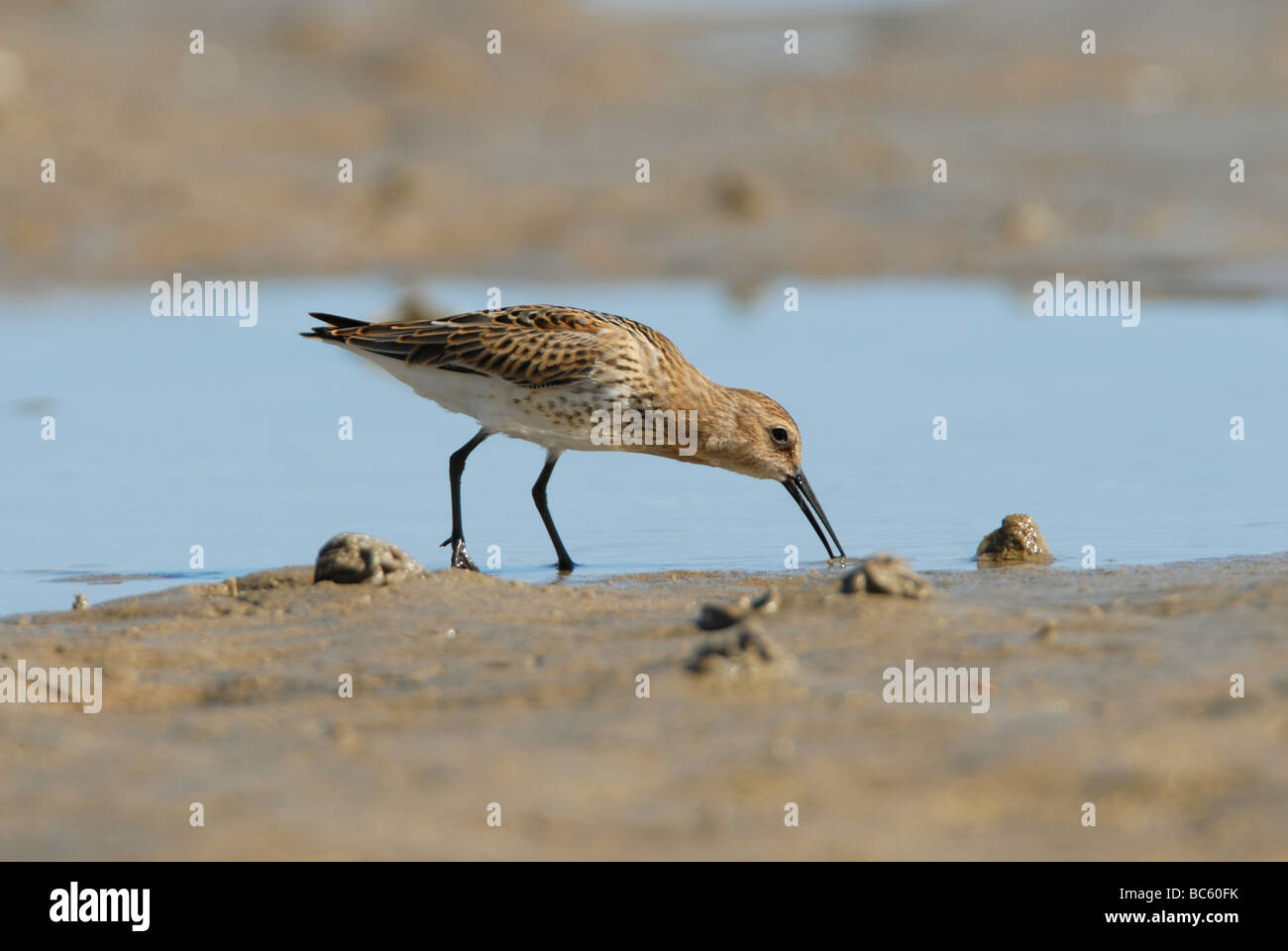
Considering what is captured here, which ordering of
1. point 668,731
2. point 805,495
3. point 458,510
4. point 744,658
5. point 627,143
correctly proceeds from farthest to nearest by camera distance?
point 627,143, point 805,495, point 458,510, point 744,658, point 668,731

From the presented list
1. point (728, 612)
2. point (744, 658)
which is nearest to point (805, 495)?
point (728, 612)

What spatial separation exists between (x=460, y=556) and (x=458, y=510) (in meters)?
0.38

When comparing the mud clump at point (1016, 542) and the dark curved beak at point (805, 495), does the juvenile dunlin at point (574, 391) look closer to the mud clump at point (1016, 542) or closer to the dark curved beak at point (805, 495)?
the dark curved beak at point (805, 495)

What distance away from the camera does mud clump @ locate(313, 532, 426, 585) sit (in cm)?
704

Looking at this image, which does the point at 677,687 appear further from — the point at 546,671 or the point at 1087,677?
the point at 1087,677

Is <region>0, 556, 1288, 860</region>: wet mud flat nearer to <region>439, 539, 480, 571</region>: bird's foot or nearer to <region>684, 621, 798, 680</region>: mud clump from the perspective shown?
<region>684, 621, 798, 680</region>: mud clump

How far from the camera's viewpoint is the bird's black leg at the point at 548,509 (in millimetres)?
8602

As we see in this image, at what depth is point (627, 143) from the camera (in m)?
20.4

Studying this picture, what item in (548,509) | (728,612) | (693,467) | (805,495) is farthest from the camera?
(693,467)

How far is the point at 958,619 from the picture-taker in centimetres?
609

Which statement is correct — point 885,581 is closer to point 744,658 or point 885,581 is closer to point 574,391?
point 744,658

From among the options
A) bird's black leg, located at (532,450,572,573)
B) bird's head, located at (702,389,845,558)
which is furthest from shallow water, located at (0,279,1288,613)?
bird's head, located at (702,389,845,558)

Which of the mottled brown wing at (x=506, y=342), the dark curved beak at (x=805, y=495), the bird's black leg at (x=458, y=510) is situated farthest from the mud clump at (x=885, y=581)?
the mottled brown wing at (x=506, y=342)
